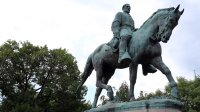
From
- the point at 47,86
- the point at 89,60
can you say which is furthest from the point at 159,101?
the point at 47,86

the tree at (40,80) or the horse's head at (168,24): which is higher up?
the tree at (40,80)

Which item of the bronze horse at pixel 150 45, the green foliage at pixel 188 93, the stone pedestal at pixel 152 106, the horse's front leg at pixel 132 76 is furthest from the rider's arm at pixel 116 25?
the green foliage at pixel 188 93

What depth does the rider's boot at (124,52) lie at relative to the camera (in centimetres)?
1370

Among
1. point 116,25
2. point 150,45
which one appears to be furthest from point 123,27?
point 150,45

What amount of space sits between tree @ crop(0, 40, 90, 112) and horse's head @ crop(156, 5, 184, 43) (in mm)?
22908

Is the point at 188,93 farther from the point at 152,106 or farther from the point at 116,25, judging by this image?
the point at 152,106

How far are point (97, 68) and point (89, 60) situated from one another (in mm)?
826

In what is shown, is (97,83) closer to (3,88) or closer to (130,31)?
(130,31)

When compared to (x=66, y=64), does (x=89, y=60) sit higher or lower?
lower

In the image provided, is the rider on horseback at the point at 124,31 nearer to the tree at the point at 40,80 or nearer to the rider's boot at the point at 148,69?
the rider's boot at the point at 148,69

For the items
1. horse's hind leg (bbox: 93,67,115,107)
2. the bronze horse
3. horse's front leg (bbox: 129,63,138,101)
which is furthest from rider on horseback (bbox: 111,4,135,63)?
horse's hind leg (bbox: 93,67,115,107)

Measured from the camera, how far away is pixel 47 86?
3700 cm

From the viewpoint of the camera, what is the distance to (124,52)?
13.9 metres

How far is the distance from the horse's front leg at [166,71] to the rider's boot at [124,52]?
2.73ft
